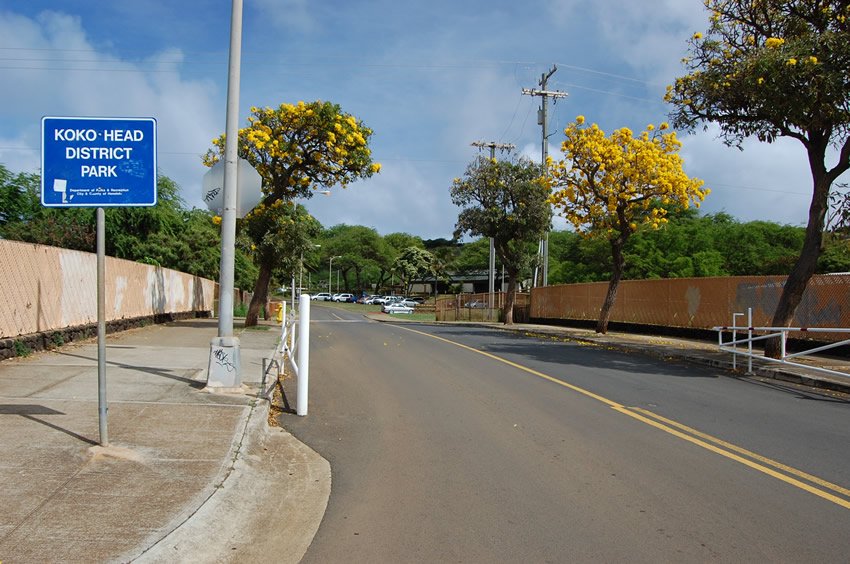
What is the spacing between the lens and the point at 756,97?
1414 cm

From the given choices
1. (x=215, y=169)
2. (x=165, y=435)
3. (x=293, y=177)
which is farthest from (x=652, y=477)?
(x=293, y=177)

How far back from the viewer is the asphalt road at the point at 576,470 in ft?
15.4

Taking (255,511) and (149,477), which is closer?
(255,511)

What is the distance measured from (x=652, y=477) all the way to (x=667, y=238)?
153 ft

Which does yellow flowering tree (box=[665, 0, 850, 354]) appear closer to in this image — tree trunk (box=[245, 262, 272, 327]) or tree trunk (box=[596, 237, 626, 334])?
tree trunk (box=[596, 237, 626, 334])

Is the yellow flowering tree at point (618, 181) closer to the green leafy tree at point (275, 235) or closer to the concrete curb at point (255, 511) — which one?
the green leafy tree at point (275, 235)

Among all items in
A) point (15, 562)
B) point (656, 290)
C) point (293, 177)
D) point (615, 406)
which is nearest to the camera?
point (15, 562)

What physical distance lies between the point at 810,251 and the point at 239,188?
13082 millimetres

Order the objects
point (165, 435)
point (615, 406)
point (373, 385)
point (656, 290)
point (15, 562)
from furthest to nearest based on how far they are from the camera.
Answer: point (656, 290), point (373, 385), point (615, 406), point (165, 435), point (15, 562)

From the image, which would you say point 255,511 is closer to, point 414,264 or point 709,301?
point 709,301

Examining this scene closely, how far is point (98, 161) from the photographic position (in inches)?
244

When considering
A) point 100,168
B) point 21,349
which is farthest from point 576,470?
point 21,349

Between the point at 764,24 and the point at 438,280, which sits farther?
the point at 438,280

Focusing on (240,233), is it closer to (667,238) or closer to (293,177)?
(293,177)
